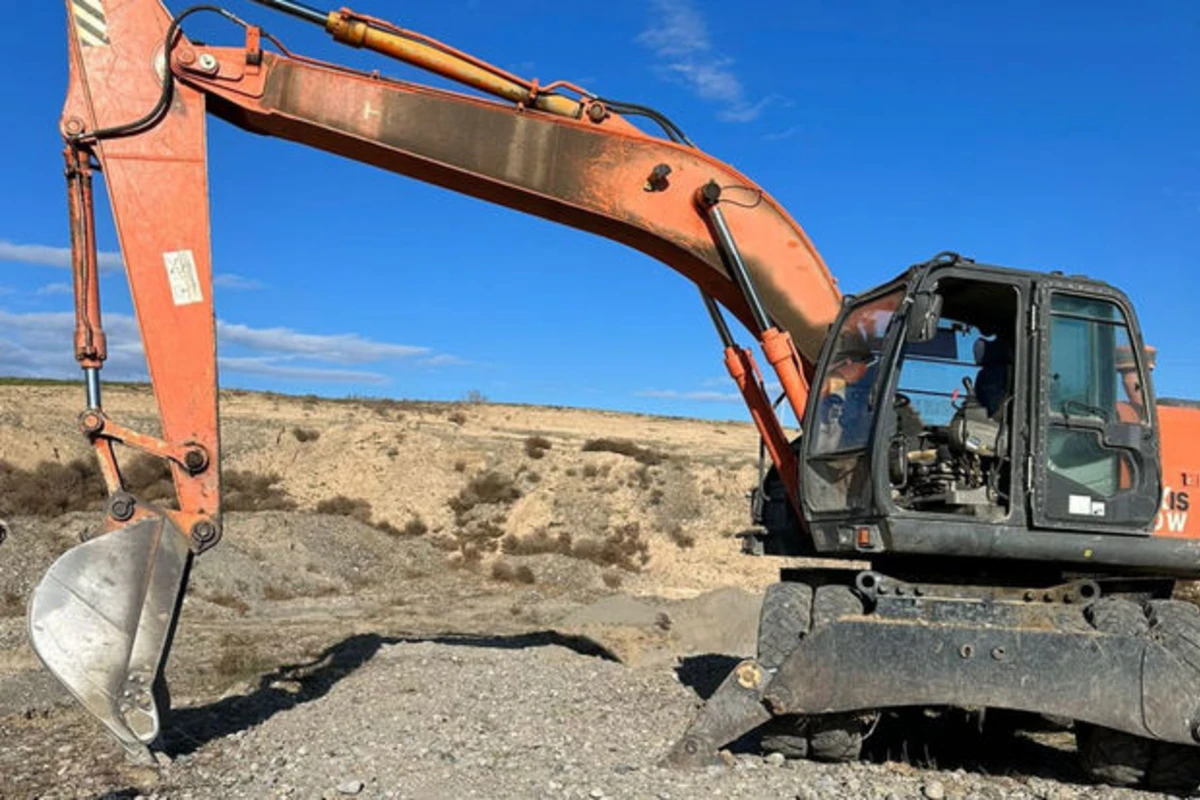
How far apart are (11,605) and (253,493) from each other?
12.2 meters

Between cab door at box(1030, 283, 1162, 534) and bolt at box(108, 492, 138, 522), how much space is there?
18.4 ft

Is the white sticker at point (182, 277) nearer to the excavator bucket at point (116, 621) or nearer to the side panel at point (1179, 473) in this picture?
the excavator bucket at point (116, 621)

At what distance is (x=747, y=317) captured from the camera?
330 inches

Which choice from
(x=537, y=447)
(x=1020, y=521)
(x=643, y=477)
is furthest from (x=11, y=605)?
(x=537, y=447)

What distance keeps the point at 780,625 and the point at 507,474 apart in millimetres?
23260

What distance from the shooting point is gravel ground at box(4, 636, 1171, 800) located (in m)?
6.46

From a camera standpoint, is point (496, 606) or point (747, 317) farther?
point (496, 606)

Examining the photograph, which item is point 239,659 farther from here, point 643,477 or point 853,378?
point 643,477

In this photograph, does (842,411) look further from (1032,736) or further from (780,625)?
(1032,736)

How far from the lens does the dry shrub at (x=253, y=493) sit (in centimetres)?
2612

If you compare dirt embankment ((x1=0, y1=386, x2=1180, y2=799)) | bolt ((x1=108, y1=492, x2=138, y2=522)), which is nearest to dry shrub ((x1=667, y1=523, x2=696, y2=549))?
dirt embankment ((x1=0, y1=386, x2=1180, y2=799))

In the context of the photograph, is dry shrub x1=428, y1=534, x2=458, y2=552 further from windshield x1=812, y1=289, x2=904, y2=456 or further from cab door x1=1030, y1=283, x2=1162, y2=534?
cab door x1=1030, y1=283, x2=1162, y2=534

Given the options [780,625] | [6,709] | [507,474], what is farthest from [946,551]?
[507,474]

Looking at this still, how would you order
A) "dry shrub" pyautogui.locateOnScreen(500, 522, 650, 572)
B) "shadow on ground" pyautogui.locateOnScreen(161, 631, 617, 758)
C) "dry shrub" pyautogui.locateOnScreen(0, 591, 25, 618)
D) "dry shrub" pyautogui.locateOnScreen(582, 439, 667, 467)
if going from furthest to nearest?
1. "dry shrub" pyautogui.locateOnScreen(582, 439, 667, 467)
2. "dry shrub" pyautogui.locateOnScreen(500, 522, 650, 572)
3. "dry shrub" pyautogui.locateOnScreen(0, 591, 25, 618)
4. "shadow on ground" pyautogui.locateOnScreen(161, 631, 617, 758)
